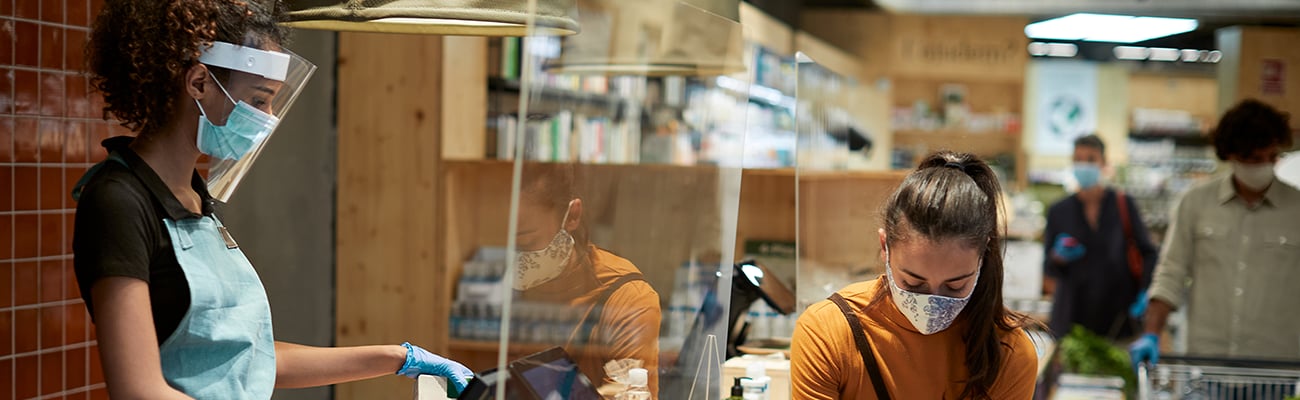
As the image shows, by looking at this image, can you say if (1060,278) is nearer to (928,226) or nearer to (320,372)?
(928,226)

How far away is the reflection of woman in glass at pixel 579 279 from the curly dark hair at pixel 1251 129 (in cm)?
326

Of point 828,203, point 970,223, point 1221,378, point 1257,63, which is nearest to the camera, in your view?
point 970,223

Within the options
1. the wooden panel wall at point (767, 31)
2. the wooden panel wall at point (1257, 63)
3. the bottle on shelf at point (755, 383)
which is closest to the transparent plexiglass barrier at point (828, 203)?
the bottle on shelf at point (755, 383)

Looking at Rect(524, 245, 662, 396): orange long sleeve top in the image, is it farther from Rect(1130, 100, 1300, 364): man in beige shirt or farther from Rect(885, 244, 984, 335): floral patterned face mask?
Rect(1130, 100, 1300, 364): man in beige shirt

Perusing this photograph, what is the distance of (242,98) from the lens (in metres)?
1.75

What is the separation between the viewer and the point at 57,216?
8.27ft

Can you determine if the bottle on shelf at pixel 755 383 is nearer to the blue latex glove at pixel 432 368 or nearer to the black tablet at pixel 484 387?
the blue latex glove at pixel 432 368

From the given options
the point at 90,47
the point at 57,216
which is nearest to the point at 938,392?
the point at 90,47

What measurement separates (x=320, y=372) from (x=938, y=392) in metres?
1.14

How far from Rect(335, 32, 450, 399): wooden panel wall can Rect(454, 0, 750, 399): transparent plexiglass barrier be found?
2.11 m

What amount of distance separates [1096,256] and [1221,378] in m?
2.57

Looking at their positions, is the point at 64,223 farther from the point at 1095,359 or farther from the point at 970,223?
the point at 1095,359

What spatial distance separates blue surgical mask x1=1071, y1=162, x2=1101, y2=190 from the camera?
6176 mm

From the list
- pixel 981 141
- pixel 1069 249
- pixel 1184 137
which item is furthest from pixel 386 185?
pixel 1184 137
